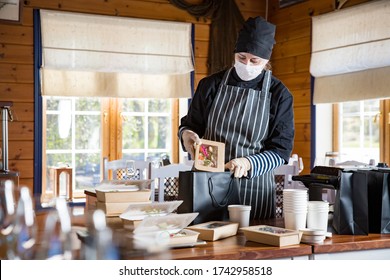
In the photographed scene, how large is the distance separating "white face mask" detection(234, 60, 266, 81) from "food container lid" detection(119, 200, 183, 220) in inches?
24.5

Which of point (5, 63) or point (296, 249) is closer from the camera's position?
point (296, 249)

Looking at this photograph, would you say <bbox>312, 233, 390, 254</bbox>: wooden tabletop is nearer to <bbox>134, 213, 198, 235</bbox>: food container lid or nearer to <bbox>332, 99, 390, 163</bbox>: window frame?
<bbox>134, 213, 198, 235</bbox>: food container lid

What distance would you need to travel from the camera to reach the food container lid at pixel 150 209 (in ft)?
5.32

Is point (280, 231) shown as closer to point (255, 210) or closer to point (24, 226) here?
point (255, 210)

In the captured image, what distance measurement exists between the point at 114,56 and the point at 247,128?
10.0 feet

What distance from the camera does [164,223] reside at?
1.48m

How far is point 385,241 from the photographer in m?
1.65

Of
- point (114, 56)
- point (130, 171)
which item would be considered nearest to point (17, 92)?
point (114, 56)

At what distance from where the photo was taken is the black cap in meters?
1.98

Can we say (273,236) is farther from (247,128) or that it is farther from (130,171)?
(130,171)

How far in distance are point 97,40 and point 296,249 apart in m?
3.69

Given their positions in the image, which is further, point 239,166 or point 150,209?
point 239,166

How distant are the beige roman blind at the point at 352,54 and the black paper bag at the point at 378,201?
262 cm
